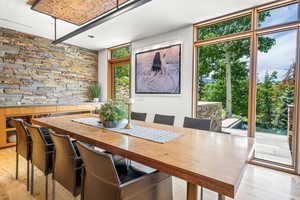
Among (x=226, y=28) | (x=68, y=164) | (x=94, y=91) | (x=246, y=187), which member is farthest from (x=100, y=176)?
(x=94, y=91)

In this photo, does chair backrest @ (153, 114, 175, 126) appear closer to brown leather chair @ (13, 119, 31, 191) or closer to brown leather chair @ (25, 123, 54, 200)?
brown leather chair @ (25, 123, 54, 200)

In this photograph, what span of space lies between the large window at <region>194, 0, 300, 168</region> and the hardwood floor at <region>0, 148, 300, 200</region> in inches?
16.9

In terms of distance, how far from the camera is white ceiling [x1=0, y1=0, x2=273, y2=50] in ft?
9.07

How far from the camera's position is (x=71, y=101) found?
5141mm

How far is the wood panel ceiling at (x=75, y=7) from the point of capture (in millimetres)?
2391

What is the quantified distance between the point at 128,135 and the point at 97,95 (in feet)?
13.7

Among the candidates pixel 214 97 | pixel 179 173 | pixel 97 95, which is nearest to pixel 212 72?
pixel 214 97

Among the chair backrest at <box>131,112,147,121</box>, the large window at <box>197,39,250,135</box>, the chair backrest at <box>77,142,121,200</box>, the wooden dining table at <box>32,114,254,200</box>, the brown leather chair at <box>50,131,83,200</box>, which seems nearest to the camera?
the wooden dining table at <box>32,114,254,200</box>

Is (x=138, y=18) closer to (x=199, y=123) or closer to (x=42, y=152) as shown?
(x=199, y=123)

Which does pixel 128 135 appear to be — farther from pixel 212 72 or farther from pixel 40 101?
pixel 40 101

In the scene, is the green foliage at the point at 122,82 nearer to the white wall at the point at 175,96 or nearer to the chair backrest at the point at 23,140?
the white wall at the point at 175,96

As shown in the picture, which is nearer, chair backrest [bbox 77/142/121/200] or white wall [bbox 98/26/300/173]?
chair backrest [bbox 77/142/121/200]

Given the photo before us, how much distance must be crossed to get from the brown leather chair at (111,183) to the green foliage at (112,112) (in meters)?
0.81

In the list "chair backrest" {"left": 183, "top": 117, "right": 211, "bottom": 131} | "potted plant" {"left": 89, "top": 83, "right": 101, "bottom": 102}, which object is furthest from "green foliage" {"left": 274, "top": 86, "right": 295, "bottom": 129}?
"potted plant" {"left": 89, "top": 83, "right": 101, "bottom": 102}
